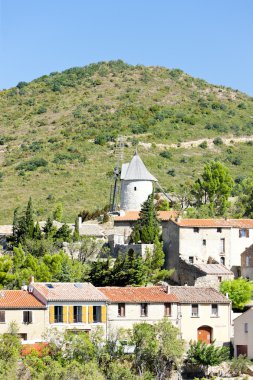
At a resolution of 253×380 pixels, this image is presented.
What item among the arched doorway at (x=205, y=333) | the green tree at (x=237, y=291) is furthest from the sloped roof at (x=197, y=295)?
the green tree at (x=237, y=291)

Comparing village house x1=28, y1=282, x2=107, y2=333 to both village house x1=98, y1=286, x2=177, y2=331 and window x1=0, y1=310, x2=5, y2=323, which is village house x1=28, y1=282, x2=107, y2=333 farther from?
window x1=0, y1=310, x2=5, y2=323

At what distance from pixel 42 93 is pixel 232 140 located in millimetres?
33030

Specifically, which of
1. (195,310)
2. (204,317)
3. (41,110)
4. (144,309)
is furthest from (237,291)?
(41,110)

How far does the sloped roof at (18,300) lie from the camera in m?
50.5

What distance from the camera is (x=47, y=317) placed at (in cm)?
5097

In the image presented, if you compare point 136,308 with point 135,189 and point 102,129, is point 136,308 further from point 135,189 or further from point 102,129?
point 102,129

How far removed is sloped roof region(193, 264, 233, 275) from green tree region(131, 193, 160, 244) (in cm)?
616

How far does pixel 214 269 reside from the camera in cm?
6038

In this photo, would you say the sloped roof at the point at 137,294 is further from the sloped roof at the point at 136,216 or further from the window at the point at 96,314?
the sloped roof at the point at 136,216

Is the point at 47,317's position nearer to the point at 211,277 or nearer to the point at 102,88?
the point at 211,277

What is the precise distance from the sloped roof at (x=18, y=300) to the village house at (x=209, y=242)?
46.4ft

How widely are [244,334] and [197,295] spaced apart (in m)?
3.15

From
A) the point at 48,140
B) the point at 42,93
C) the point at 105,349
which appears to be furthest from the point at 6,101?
the point at 105,349

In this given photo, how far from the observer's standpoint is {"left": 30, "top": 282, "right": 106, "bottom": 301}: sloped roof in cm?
5137
